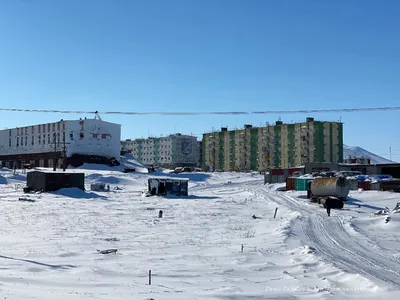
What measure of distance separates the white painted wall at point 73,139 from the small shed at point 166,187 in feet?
150

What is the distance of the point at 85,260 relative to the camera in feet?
45.7

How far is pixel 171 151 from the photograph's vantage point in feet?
538

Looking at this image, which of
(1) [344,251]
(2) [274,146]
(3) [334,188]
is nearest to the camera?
(1) [344,251]

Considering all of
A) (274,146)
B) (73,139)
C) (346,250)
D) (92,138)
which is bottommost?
(346,250)

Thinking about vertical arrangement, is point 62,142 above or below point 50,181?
above

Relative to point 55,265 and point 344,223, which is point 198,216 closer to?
point 344,223

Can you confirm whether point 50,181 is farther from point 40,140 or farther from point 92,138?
point 40,140

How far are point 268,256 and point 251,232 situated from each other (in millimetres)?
6537

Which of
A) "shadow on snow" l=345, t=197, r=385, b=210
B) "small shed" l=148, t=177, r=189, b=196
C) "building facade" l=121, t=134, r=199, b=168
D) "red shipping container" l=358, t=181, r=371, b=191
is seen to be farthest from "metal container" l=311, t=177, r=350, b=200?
"building facade" l=121, t=134, r=199, b=168

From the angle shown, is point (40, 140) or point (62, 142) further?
point (40, 140)

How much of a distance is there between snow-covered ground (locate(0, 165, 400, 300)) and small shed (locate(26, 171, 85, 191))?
862 inches

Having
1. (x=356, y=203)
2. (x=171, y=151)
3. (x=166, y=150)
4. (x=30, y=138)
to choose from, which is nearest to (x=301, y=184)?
(x=356, y=203)

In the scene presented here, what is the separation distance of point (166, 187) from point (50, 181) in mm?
12097

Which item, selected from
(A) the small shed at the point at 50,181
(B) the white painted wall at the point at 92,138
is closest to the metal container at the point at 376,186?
(A) the small shed at the point at 50,181
